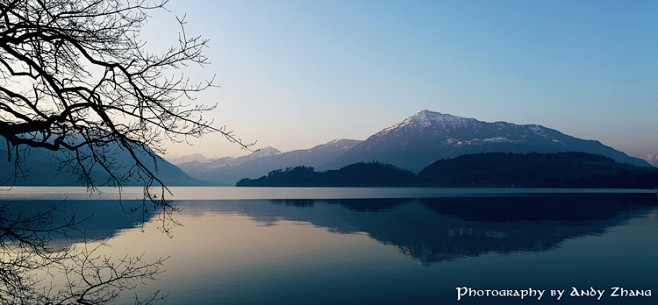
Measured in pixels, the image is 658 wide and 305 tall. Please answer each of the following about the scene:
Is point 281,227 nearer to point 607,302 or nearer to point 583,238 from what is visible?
point 583,238

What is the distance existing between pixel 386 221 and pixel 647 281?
110 ft

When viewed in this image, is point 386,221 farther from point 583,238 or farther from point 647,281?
point 647,281

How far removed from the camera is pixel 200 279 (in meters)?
22.8

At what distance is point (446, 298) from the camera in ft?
63.6

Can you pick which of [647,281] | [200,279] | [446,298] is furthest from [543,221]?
[200,279]

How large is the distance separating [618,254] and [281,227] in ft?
107

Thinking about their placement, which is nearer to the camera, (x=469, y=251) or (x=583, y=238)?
Result: (x=469, y=251)

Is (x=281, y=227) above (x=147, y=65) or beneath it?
beneath

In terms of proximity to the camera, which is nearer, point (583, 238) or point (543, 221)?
point (583, 238)

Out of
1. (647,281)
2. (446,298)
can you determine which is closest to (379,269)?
(446,298)

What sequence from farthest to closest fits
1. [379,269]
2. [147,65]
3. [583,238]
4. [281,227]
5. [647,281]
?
[281,227] < [583,238] < [379,269] < [647,281] < [147,65]

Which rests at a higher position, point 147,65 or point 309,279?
point 147,65

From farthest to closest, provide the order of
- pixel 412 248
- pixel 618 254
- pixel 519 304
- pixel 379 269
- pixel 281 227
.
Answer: pixel 281 227, pixel 412 248, pixel 618 254, pixel 379 269, pixel 519 304

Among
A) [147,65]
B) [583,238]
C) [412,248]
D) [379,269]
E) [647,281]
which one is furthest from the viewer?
[583,238]
